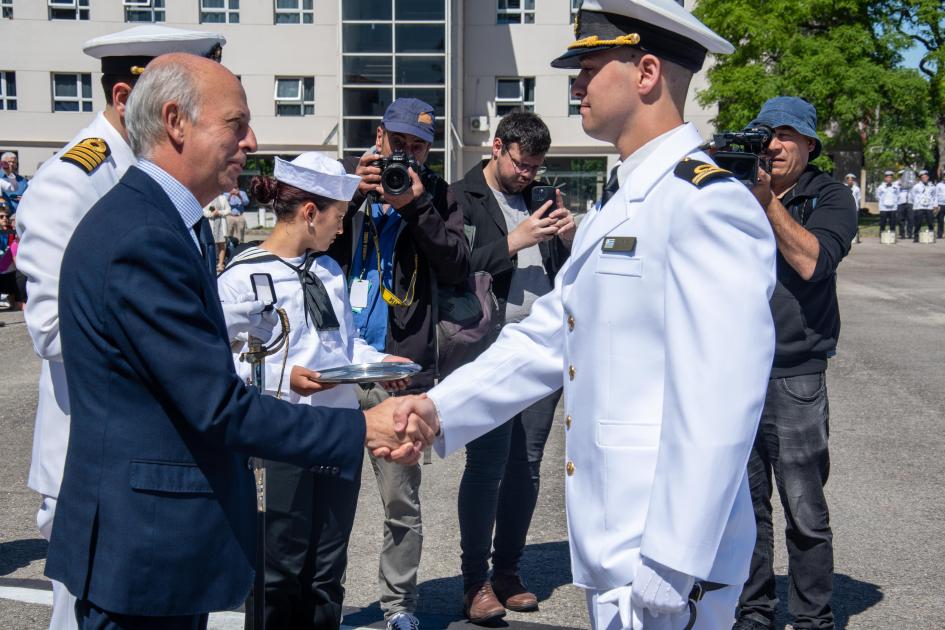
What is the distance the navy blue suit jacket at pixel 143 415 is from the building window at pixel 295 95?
40.2m

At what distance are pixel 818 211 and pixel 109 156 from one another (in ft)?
9.39

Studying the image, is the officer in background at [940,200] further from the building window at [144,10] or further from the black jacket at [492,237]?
the black jacket at [492,237]

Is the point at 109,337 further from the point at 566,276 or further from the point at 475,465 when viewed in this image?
the point at 475,465

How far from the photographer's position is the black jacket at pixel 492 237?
4.86 metres

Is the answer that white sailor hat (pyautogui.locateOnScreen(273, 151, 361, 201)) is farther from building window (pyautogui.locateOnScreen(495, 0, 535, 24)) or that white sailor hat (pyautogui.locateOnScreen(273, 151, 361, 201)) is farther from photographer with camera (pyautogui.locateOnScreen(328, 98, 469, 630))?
building window (pyautogui.locateOnScreen(495, 0, 535, 24))

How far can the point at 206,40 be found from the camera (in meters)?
3.62

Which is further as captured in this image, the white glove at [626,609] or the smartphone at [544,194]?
the smartphone at [544,194]

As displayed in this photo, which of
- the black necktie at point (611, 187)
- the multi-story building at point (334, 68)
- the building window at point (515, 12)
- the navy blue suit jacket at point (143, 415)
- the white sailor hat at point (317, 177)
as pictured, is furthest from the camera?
the building window at point (515, 12)

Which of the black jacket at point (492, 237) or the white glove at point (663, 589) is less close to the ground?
the black jacket at point (492, 237)

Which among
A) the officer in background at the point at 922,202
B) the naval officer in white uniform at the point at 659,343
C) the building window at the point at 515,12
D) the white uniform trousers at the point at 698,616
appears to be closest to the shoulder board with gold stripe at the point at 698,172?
the naval officer in white uniform at the point at 659,343

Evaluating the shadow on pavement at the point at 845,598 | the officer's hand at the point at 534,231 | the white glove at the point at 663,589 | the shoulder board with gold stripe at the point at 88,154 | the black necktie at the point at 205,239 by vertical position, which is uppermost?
the shoulder board with gold stripe at the point at 88,154

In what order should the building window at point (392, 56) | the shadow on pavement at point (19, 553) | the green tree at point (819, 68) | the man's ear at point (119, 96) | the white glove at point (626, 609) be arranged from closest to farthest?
the white glove at point (626, 609), the man's ear at point (119, 96), the shadow on pavement at point (19, 553), the building window at point (392, 56), the green tree at point (819, 68)

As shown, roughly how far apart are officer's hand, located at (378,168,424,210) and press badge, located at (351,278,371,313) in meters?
0.36

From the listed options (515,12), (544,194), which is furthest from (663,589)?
(515,12)
